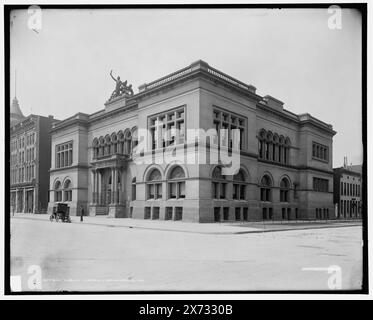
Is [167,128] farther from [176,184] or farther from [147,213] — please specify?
[147,213]

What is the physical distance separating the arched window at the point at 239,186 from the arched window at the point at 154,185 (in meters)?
6.12

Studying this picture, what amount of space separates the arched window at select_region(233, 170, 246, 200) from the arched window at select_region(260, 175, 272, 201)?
9.85ft

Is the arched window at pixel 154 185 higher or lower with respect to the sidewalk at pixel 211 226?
higher

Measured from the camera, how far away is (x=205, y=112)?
971 inches

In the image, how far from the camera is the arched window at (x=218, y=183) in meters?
24.8

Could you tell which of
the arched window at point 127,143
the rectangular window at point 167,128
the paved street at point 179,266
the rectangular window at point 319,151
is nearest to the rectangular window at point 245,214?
the rectangular window at point 167,128

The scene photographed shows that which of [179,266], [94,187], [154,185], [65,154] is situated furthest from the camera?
[94,187]

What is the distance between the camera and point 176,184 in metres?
26.2

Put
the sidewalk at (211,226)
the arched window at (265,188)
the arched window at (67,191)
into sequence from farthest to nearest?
the arched window at (67,191) < the arched window at (265,188) < the sidewalk at (211,226)

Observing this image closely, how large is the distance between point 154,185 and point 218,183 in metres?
6.16

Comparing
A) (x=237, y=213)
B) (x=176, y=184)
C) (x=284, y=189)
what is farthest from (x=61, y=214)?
(x=284, y=189)

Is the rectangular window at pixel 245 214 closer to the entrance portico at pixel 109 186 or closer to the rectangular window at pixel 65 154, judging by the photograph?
the entrance portico at pixel 109 186

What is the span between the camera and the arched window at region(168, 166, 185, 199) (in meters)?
25.9
